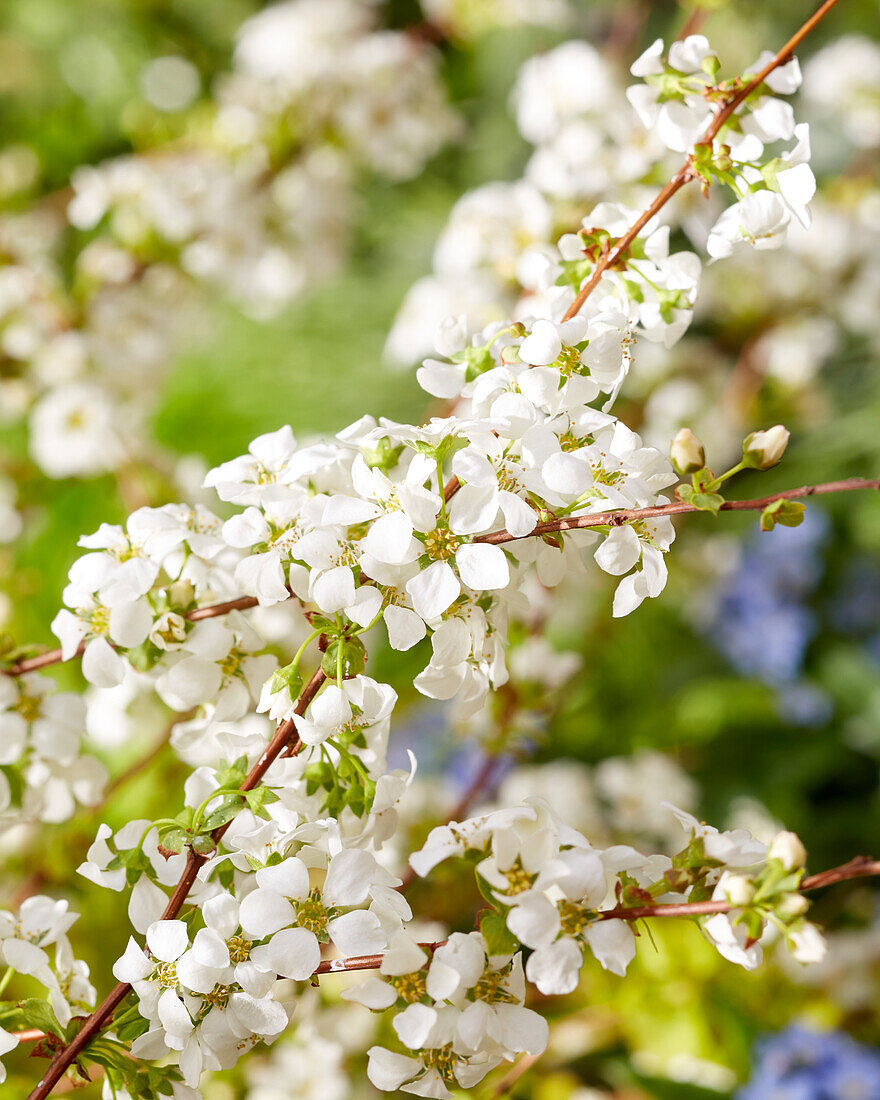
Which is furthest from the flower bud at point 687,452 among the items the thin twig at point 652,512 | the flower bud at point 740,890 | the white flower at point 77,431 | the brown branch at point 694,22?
the white flower at point 77,431

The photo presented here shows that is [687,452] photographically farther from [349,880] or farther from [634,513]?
[349,880]

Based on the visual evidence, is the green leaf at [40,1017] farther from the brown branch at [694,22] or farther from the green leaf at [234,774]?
the brown branch at [694,22]

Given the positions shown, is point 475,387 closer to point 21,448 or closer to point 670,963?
point 670,963

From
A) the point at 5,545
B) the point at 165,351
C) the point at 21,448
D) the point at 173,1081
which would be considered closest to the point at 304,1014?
the point at 173,1081

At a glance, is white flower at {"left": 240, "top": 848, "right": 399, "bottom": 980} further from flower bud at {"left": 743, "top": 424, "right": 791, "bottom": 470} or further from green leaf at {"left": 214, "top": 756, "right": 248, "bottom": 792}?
flower bud at {"left": 743, "top": 424, "right": 791, "bottom": 470}

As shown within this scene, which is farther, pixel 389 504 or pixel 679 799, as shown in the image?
pixel 679 799
